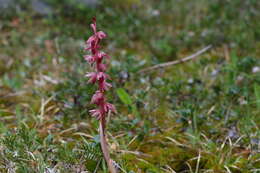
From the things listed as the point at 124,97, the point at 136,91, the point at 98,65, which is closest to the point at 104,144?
the point at 98,65

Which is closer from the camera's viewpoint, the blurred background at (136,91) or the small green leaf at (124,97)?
the blurred background at (136,91)

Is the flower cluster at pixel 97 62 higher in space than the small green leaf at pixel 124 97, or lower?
higher

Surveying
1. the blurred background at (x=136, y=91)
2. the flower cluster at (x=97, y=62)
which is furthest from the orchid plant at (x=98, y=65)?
the blurred background at (x=136, y=91)

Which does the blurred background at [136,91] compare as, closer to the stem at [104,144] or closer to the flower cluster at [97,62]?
the stem at [104,144]

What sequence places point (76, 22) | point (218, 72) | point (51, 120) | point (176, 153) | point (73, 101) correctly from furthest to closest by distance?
point (76, 22) < point (218, 72) < point (73, 101) < point (51, 120) < point (176, 153)

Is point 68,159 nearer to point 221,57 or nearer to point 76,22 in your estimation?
point 221,57

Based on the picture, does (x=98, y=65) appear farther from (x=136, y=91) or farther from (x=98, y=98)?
(x=136, y=91)

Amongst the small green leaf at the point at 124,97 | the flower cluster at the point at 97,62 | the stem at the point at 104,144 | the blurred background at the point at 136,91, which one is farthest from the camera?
the small green leaf at the point at 124,97

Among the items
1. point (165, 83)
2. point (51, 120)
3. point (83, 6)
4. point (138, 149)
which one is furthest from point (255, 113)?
point (83, 6)
